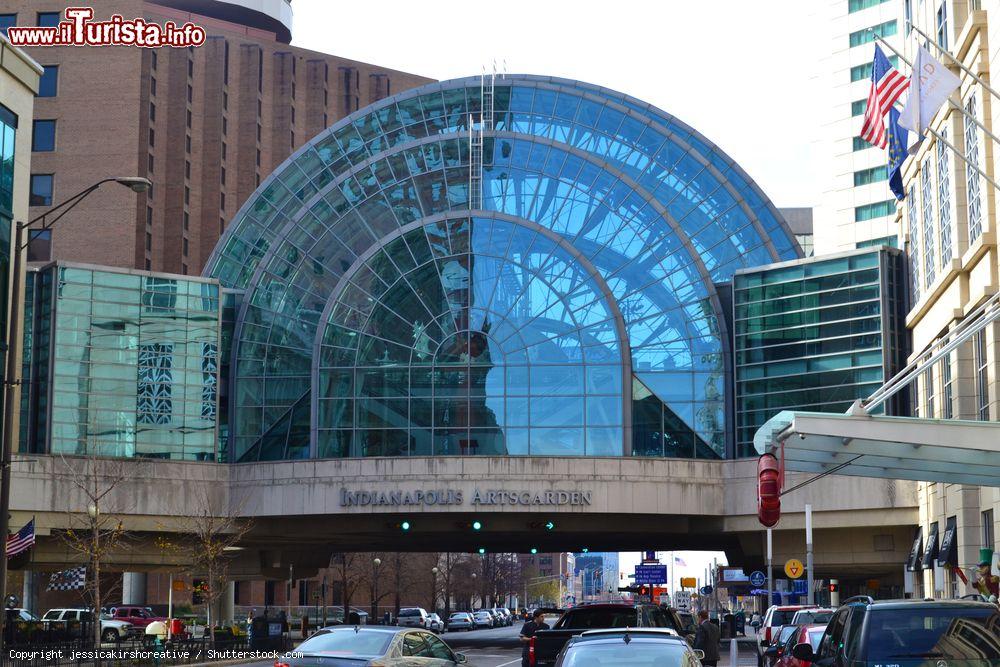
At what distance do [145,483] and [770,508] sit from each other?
3084cm

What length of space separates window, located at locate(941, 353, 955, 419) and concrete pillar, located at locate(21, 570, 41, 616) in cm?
6334

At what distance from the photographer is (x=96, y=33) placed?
89875mm

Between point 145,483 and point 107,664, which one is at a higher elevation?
point 145,483

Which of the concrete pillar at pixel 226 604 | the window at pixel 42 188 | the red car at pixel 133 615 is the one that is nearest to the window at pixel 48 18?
the window at pixel 42 188

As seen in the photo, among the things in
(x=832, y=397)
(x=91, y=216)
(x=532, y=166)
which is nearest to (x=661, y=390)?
(x=832, y=397)

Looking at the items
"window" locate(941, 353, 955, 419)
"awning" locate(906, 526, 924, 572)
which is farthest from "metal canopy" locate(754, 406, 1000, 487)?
"awning" locate(906, 526, 924, 572)

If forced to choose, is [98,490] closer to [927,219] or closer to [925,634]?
[927,219]

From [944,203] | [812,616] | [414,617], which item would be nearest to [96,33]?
[414,617]

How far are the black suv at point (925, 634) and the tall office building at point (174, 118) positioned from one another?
87.4 m

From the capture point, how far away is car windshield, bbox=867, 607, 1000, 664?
45.4 ft

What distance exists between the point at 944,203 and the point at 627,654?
27.8 metres

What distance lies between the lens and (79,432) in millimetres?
50562

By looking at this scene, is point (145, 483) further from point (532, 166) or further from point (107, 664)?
point (532, 166)

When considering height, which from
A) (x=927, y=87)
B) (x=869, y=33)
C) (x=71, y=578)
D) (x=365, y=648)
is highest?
(x=869, y=33)
